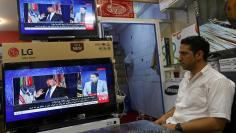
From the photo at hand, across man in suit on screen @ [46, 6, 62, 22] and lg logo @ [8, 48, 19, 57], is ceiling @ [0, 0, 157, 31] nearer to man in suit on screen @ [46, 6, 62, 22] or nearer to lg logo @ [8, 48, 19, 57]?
man in suit on screen @ [46, 6, 62, 22]

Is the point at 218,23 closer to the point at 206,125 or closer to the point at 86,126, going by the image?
the point at 206,125

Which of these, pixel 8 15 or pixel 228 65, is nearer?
pixel 228 65

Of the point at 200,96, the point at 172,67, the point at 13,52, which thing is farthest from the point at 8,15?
the point at 200,96

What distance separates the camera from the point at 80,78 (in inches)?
73.5

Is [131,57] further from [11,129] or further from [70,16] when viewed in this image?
[11,129]

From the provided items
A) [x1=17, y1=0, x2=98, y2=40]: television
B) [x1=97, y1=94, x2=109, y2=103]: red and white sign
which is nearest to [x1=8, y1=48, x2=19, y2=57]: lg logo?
[x1=17, y1=0, x2=98, y2=40]: television

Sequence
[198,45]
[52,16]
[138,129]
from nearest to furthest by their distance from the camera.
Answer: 1. [138,129]
2. [198,45]
3. [52,16]

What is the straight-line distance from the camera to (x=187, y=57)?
180cm

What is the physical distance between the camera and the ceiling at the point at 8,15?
4587mm

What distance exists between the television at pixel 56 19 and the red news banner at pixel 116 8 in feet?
4.37

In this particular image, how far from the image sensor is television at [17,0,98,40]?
5.97 feet

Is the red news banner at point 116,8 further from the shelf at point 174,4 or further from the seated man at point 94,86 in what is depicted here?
the seated man at point 94,86

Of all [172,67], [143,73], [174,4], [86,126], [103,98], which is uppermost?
[174,4]

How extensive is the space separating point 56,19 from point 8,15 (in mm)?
3977
